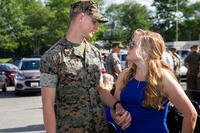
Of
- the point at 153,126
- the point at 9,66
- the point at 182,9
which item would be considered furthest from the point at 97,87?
the point at 182,9

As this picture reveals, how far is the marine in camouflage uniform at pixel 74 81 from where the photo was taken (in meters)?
2.99

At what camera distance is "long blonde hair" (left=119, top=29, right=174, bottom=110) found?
304cm

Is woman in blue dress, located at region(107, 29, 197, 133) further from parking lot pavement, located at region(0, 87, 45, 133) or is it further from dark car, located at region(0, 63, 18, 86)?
dark car, located at region(0, 63, 18, 86)

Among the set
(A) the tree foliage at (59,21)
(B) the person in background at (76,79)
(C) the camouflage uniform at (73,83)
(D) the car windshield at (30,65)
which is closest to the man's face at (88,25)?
(B) the person in background at (76,79)

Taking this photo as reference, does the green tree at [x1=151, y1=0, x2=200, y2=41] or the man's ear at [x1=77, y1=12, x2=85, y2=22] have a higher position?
the green tree at [x1=151, y1=0, x2=200, y2=41]

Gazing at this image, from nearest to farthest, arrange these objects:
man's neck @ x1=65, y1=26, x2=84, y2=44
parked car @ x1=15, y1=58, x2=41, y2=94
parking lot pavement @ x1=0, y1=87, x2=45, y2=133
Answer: man's neck @ x1=65, y1=26, x2=84, y2=44 → parking lot pavement @ x1=0, y1=87, x2=45, y2=133 → parked car @ x1=15, y1=58, x2=41, y2=94

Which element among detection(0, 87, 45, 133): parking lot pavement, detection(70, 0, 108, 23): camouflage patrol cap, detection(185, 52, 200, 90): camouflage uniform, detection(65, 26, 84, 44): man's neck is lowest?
detection(0, 87, 45, 133): parking lot pavement

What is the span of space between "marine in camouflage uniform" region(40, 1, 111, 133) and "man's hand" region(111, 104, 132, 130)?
131 mm

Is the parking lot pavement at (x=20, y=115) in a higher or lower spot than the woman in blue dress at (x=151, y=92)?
lower

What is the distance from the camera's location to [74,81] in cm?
302

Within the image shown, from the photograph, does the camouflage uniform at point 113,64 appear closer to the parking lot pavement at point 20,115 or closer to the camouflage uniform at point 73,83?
the parking lot pavement at point 20,115

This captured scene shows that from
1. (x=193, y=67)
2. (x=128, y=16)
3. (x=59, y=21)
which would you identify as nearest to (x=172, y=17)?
(x=128, y=16)

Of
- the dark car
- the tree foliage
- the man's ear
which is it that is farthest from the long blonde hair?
the tree foliage

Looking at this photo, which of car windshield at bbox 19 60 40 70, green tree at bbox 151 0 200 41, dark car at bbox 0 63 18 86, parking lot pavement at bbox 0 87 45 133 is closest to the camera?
parking lot pavement at bbox 0 87 45 133
